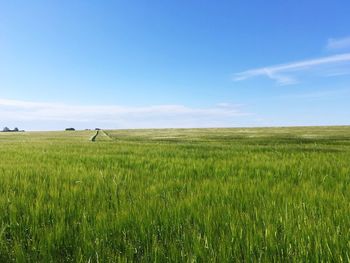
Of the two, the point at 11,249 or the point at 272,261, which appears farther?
the point at 11,249

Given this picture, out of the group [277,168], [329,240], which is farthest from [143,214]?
[277,168]

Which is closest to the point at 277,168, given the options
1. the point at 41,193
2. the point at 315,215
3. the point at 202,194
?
the point at 202,194

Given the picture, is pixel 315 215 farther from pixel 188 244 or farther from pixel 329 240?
pixel 188 244

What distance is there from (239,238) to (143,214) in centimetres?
98

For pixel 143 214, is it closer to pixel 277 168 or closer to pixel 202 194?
pixel 202 194

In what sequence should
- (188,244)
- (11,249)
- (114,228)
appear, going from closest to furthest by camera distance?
(188,244)
(11,249)
(114,228)

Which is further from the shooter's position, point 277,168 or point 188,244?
point 277,168

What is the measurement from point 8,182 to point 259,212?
412 centimetres

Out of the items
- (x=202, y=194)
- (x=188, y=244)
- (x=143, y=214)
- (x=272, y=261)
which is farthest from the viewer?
(x=202, y=194)

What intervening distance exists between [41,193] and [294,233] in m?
3.09

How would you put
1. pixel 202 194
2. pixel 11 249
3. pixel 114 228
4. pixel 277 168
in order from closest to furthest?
1. pixel 11 249
2. pixel 114 228
3. pixel 202 194
4. pixel 277 168

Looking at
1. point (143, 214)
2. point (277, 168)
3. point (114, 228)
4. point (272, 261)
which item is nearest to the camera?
point (272, 261)

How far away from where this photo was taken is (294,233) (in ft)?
9.23

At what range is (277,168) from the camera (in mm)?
8047
